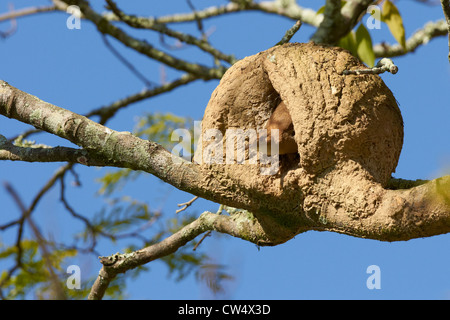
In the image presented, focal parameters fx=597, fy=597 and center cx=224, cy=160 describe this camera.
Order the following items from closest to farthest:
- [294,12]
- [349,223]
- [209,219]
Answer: [349,223] → [209,219] → [294,12]

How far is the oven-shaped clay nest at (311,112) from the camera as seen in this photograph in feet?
9.70

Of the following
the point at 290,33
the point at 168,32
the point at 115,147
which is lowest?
the point at 115,147

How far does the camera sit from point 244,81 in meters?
3.34

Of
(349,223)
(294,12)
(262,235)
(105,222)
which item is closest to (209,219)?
(262,235)

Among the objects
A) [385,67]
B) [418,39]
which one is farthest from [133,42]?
[385,67]

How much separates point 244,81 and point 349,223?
40.7 inches

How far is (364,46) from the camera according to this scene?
4.68 m

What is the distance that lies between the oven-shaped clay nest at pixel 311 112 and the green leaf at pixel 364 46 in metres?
1.46

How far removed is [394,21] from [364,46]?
363mm

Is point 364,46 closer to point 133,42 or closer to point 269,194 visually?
point 269,194

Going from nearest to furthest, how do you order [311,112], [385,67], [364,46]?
[385,67], [311,112], [364,46]

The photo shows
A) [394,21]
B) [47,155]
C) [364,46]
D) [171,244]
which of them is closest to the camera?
[47,155]

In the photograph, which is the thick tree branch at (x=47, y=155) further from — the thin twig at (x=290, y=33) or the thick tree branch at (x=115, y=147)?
the thin twig at (x=290, y=33)
